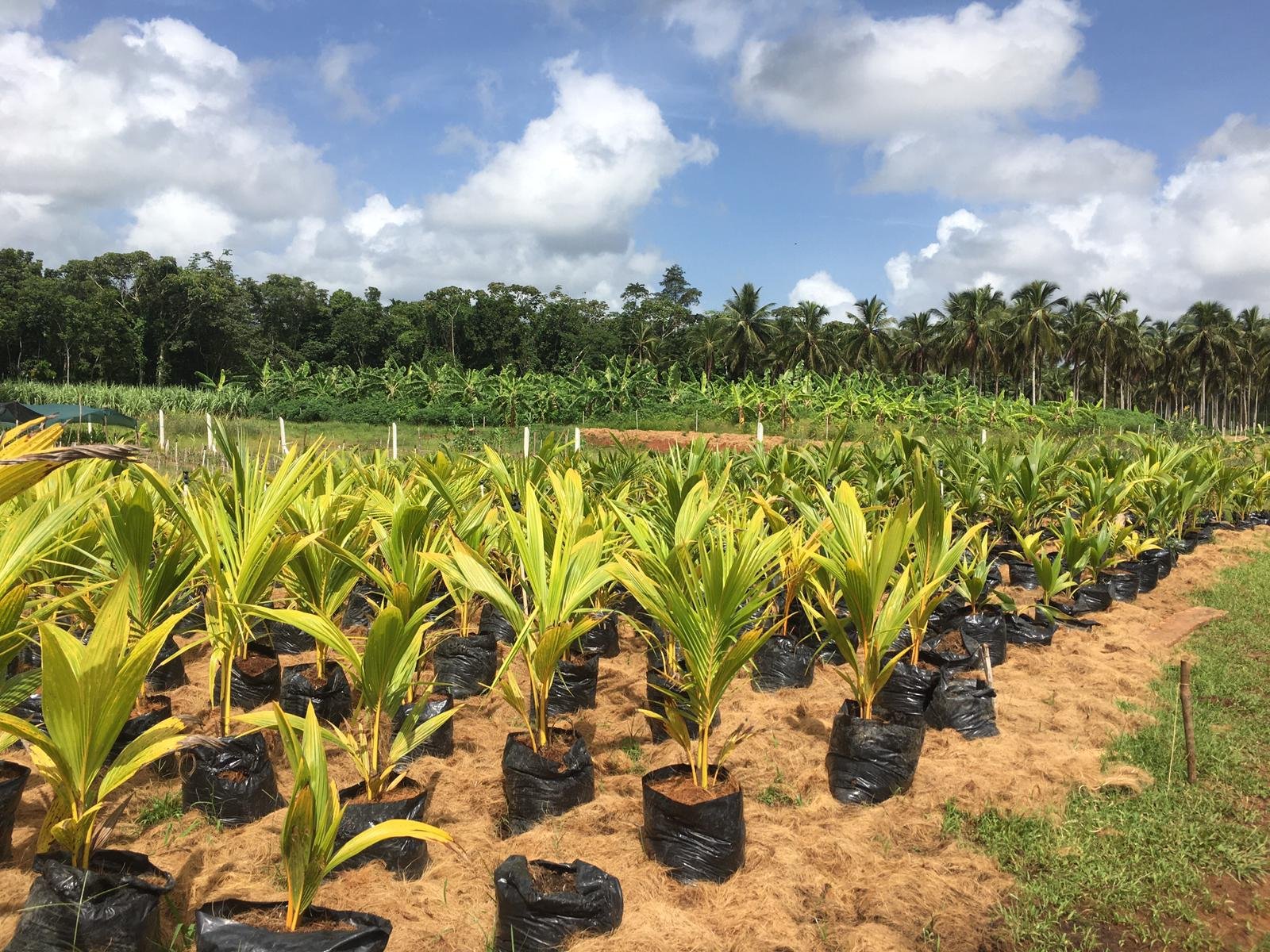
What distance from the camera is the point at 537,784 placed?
2.73 meters

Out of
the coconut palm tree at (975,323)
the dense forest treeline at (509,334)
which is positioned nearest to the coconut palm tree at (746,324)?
the dense forest treeline at (509,334)

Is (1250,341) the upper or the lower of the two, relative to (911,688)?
upper

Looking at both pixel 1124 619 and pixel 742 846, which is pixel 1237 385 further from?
pixel 742 846

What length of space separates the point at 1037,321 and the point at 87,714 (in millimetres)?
48141

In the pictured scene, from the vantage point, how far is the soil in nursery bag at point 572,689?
150 inches

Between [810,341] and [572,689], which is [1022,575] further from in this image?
[810,341]

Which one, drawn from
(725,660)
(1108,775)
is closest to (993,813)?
(1108,775)

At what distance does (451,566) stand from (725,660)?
0.96 meters

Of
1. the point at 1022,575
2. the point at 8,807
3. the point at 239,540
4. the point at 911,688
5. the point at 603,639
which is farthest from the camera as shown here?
the point at 1022,575

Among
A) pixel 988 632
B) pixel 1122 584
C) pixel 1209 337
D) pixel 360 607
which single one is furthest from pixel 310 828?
pixel 1209 337

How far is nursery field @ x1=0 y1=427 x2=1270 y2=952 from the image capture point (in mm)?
1886

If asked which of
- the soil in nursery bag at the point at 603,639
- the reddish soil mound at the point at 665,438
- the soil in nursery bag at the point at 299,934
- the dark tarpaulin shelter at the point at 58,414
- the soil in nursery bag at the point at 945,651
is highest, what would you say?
the dark tarpaulin shelter at the point at 58,414

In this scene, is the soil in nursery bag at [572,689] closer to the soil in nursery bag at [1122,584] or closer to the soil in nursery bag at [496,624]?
the soil in nursery bag at [496,624]

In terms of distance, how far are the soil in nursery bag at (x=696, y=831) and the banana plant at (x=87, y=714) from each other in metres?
1.38
